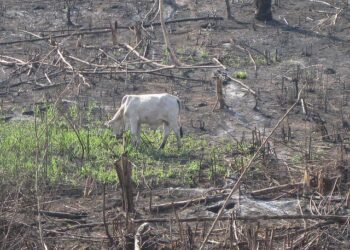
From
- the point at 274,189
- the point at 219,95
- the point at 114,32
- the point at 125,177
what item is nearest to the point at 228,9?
the point at 114,32

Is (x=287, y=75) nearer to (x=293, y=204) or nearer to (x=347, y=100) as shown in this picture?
(x=347, y=100)

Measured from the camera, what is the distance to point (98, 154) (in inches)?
619

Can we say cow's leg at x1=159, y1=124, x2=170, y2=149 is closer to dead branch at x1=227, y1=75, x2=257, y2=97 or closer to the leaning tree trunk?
dead branch at x1=227, y1=75, x2=257, y2=97

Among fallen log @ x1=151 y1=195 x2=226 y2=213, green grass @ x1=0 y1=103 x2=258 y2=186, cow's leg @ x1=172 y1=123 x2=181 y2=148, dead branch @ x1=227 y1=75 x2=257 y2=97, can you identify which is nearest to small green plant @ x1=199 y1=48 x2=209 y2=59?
dead branch @ x1=227 y1=75 x2=257 y2=97

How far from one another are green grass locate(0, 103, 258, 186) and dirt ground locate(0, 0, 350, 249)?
1.66ft

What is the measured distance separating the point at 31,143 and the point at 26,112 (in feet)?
8.22

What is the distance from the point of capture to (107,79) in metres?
20.0

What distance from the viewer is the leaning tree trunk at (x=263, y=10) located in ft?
75.9

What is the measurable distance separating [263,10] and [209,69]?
10.5ft

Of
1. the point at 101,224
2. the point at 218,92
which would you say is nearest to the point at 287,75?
the point at 218,92

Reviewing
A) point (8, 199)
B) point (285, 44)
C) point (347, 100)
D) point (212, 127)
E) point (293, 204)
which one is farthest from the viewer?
point (285, 44)

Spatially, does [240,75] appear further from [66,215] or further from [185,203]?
[66,215]

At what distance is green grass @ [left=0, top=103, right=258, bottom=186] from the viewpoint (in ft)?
48.1

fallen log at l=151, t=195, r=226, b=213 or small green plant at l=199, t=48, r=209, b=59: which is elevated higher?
small green plant at l=199, t=48, r=209, b=59
